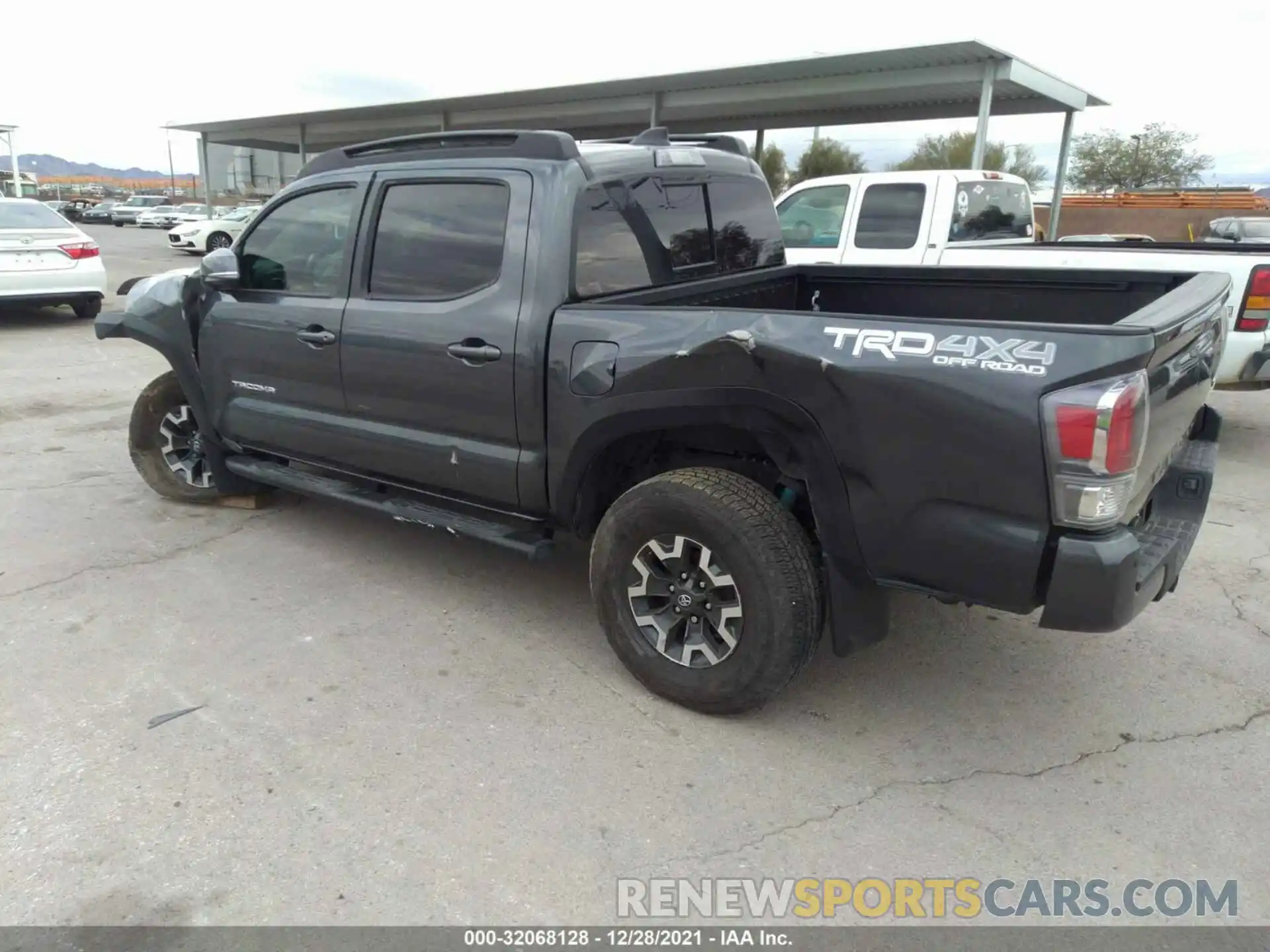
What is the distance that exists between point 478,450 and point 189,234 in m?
26.6

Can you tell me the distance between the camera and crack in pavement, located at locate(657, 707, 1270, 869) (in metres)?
2.68

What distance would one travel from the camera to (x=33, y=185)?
67938 millimetres

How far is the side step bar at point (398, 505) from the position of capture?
378 centimetres

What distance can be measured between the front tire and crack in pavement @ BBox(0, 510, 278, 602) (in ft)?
8.20

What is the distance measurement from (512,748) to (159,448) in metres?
3.51

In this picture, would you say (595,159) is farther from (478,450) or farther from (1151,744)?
(1151,744)

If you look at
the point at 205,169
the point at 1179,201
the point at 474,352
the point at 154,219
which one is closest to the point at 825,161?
the point at 1179,201

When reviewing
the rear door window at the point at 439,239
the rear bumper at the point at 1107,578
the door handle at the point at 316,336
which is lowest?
the rear bumper at the point at 1107,578

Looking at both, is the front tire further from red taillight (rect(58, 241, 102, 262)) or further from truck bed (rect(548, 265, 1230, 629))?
red taillight (rect(58, 241, 102, 262))

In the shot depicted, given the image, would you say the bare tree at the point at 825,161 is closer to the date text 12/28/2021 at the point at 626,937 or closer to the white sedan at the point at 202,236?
the white sedan at the point at 202,236

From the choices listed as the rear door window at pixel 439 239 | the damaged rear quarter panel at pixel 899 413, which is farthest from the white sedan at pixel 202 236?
the damaged rear quarter panel at pixel 899 413

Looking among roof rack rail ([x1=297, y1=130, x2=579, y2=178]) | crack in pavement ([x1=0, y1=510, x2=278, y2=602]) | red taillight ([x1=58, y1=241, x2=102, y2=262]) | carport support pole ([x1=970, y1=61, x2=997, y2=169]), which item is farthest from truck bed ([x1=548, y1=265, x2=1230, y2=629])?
red taillight ([x1=58, y1=241, x2=102, y2=262])

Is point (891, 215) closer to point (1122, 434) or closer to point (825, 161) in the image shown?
point (1122, 434)

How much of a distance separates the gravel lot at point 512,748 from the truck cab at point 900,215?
4.57 m
